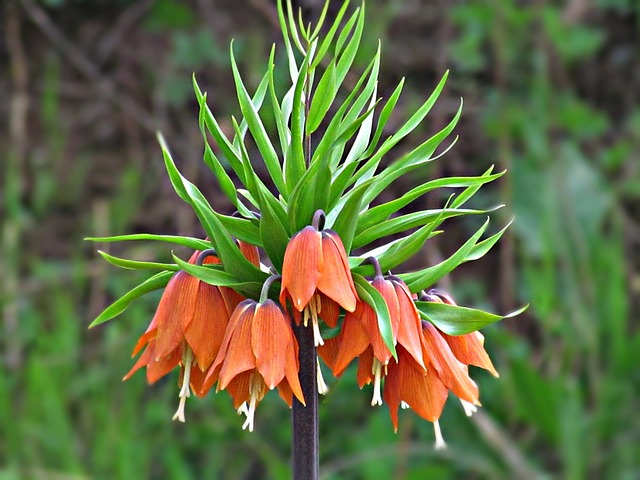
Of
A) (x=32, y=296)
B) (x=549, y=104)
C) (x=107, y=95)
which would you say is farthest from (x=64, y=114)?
(x=549, y=104)

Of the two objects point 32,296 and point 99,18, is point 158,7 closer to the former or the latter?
point 99,18

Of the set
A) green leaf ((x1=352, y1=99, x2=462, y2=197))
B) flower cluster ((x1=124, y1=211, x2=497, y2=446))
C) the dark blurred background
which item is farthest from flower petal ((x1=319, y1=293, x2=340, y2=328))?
the dark blurred background

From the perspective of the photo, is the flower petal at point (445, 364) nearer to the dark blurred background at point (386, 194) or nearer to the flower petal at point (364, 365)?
the flower petal at point (364, 365)

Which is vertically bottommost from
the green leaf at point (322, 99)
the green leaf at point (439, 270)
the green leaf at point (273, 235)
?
the green leaf at point (439, 270)

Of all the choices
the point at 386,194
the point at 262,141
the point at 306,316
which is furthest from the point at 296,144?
the point at 386,194

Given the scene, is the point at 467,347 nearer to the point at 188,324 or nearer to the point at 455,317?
the point at 455,317

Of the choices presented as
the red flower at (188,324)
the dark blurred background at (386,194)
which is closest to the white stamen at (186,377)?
the red flower at (188,324)
